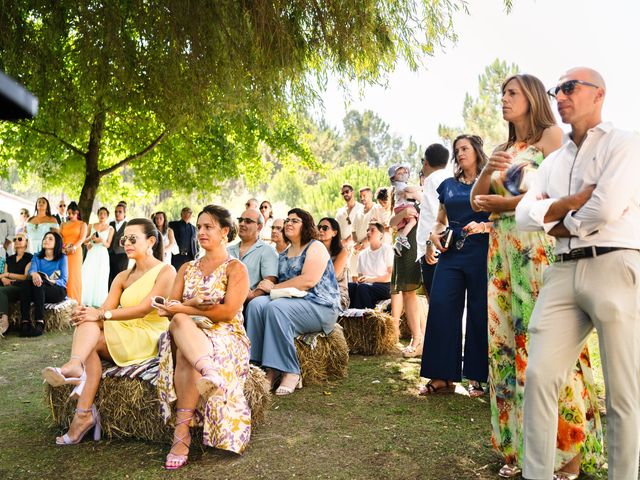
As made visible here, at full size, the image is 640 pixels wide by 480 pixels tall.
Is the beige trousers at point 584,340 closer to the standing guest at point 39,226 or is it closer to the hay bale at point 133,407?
the hay bale at point 133,407

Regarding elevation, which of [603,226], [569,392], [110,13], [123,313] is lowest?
[569,392]

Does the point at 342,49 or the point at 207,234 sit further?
the point at 342,49

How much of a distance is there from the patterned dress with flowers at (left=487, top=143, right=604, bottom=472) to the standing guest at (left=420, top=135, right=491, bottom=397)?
1149 millimetres

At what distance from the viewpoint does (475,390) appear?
5406 mm

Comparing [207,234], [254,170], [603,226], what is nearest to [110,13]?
[207,234]

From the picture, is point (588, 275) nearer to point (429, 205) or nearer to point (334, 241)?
point (429, 205)

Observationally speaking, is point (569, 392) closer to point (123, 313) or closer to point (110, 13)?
point (123, 313)

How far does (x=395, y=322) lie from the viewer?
770 centimetres

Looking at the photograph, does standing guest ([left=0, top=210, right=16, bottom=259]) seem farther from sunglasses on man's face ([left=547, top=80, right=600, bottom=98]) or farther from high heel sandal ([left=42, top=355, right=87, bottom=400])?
sunglasses on man's face ([left=547, top=80, right=600, bottom=98])

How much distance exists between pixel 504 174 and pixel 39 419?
3.70 m

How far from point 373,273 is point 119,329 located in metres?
4.56

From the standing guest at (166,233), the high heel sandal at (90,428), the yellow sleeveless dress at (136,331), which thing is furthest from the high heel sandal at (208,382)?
the standing guest at (166,233)

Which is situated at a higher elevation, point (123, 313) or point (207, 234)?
point (207, 234)

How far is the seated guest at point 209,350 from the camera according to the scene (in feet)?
13.2
